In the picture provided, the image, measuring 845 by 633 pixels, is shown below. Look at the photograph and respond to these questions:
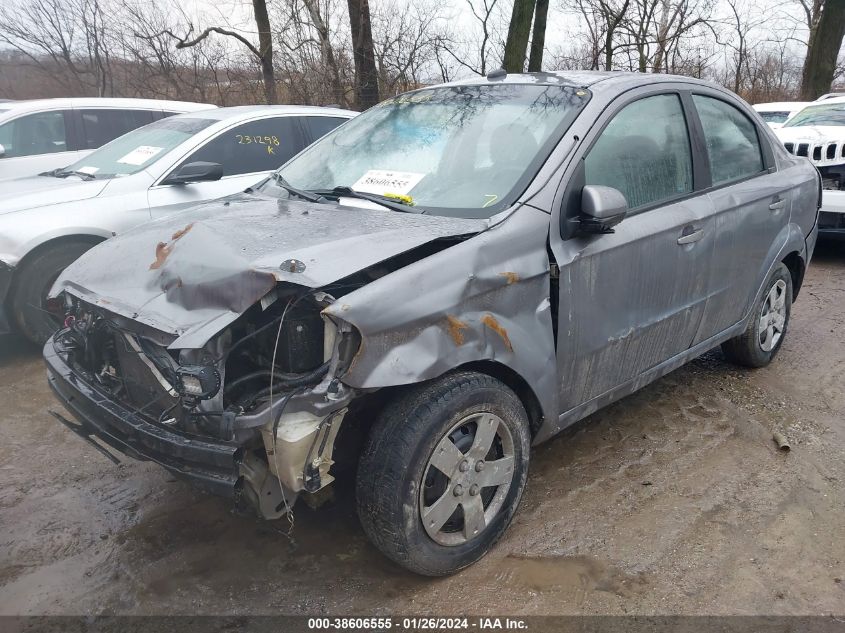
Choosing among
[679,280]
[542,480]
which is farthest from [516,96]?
[542,480]

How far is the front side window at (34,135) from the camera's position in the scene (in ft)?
23.0

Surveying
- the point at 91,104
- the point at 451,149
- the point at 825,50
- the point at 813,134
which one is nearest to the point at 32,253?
the point at 451,149

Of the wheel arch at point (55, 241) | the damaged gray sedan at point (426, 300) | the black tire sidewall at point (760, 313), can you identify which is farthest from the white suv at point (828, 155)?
the wheel arch at point (55, 241)

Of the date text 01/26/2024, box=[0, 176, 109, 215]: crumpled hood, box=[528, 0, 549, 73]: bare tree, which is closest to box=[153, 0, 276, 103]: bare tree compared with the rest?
box=[528, 0, 549, 73]: bare tree

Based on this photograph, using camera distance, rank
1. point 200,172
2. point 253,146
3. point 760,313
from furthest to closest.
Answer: point 253,146 → point 200,172 → point 760,313

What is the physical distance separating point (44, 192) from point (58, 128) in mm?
2818

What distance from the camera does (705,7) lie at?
2412 centimetres

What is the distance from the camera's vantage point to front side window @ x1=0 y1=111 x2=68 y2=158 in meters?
7.00

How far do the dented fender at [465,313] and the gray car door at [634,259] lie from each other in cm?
13

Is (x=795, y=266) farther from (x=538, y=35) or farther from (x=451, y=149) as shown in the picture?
(x=538, y=35)

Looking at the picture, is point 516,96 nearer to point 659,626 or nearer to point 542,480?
point 542,480

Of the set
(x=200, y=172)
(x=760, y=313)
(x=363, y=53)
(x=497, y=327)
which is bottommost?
(x=760, y=313)

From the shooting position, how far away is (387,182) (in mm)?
3043

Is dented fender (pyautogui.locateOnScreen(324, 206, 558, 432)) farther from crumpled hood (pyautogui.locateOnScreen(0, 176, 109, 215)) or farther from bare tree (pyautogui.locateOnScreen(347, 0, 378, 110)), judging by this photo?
bare tree (pyautogui.locateOnScreen(347, 0, 378, 110))
